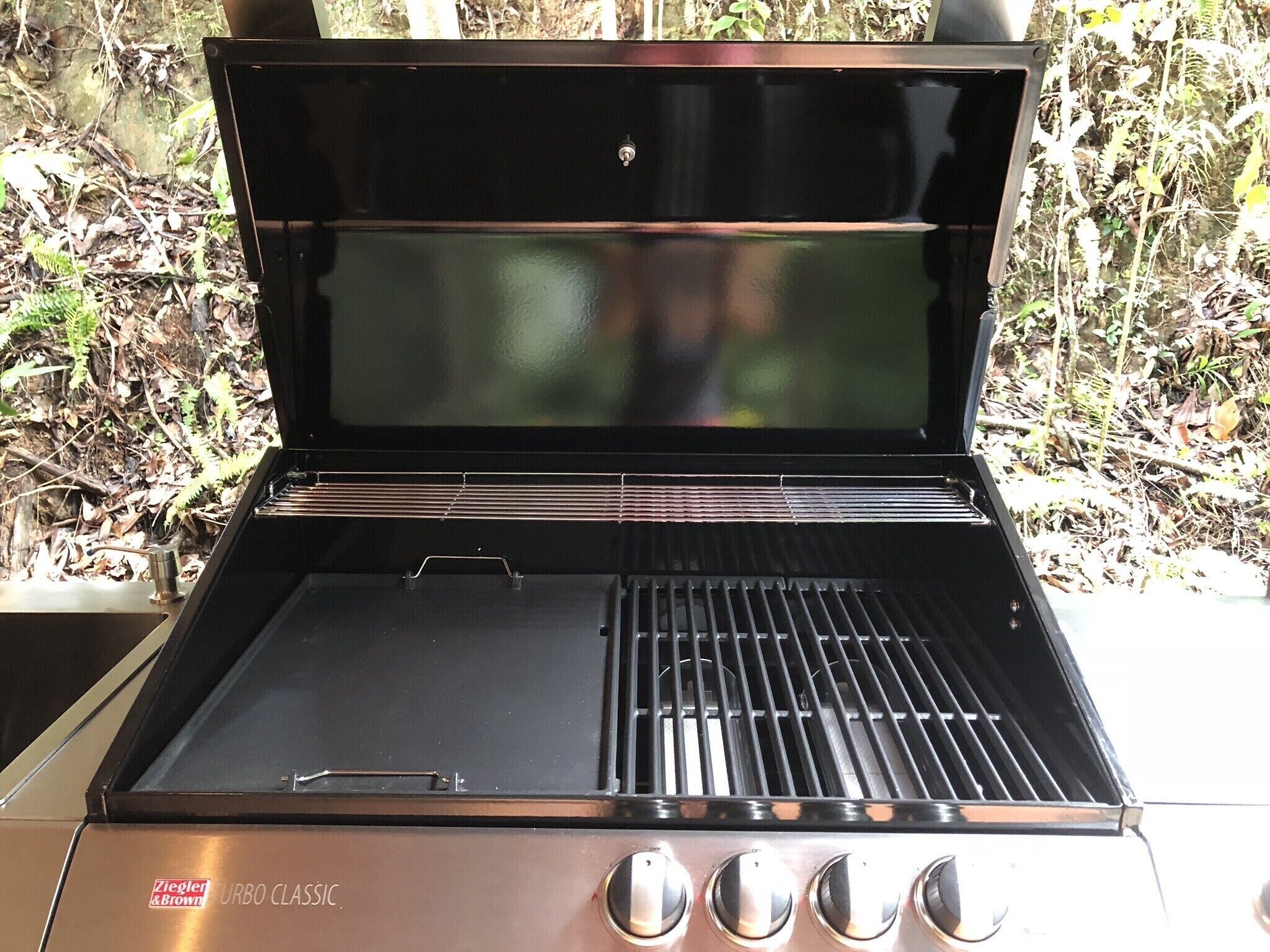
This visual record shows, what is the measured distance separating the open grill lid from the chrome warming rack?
57 mm

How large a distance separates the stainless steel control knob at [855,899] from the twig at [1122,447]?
1427 mm

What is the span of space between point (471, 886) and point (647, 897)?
0.54ft

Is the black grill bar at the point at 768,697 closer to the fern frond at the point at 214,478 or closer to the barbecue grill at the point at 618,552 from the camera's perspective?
the barbecue grill at the point at 618,552

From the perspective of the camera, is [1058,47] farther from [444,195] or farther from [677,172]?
[444,195]

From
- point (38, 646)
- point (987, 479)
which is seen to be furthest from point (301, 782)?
point (987, 479)

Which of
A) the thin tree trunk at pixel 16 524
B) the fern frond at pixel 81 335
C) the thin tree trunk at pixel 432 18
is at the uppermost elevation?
the thin tree trunk at pixel 432 18

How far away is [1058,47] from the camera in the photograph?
1.66 m

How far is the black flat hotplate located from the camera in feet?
2.47

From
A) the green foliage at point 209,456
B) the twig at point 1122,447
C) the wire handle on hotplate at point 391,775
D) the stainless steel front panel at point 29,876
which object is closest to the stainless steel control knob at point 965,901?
the wire handle on hotplate at point 391,775

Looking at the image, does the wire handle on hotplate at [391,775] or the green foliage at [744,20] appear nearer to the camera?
the wire handle on hotplate at [391,775]

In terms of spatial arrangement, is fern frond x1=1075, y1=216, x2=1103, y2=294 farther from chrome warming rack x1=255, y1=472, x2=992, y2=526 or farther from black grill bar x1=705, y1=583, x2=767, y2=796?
black grill bar x1=705, y1=583, x2=767, y2=796

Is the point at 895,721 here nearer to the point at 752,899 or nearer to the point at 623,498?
the point at 752,899

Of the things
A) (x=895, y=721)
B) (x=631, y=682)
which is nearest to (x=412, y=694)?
(x=631, y=682)

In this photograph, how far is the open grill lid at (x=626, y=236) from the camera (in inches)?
34.2
